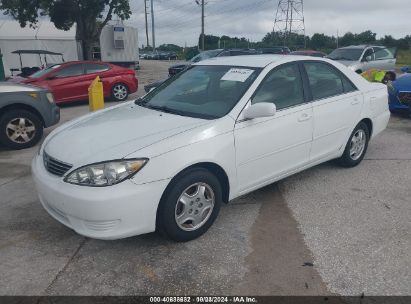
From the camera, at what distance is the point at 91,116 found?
13.1 ft

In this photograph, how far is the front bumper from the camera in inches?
107

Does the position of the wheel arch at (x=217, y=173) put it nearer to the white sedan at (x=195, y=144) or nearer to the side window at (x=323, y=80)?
the white sedan at (x=195, y=144)

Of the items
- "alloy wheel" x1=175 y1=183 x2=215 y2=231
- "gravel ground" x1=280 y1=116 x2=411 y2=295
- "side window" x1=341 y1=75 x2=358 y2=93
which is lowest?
"gravel ground" x1=280 y1=116 x2=411 y2=295

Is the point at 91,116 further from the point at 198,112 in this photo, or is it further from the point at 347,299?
the point at 347,299

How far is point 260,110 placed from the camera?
3258 mm

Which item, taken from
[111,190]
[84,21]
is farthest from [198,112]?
[84,21]

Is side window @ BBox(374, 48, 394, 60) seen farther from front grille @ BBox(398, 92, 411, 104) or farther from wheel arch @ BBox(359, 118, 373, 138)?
wheel arch @ BBox(359, 118, 373, 138)

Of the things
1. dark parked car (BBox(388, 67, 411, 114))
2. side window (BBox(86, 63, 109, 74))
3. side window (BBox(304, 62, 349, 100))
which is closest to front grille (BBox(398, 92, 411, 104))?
dark parked car (BBox(388, 67, 411, 114))

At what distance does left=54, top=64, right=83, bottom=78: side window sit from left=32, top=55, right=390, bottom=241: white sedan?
7.12 m

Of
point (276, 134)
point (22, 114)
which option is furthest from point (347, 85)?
point (22, 114)

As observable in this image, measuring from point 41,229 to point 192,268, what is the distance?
1644 millimetres

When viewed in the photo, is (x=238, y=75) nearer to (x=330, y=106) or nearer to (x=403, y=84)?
(x=330, y=106)

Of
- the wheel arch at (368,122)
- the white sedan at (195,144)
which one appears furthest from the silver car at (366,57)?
the white sedan at (195,144)

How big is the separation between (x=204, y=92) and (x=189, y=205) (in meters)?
1.31
